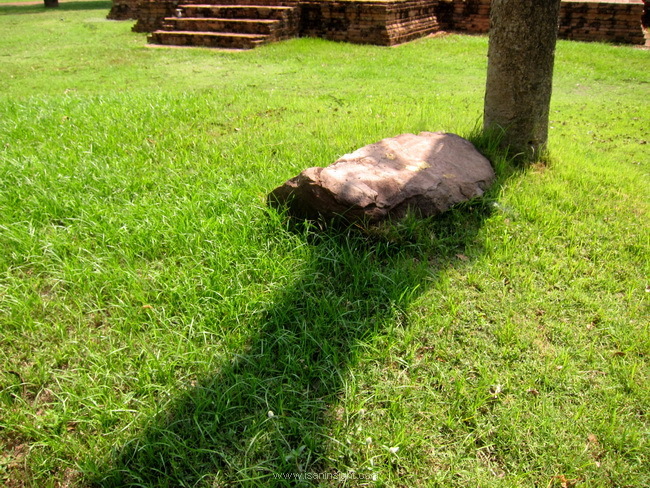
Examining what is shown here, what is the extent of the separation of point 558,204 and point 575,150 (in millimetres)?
1516

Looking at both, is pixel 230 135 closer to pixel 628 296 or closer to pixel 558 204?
pixel 558 204

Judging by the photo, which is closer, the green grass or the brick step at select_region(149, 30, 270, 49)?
the green grass

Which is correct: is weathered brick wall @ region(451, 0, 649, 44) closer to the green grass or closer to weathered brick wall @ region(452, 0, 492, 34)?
weathered brick wall @ region(452, 0, 492, 34)

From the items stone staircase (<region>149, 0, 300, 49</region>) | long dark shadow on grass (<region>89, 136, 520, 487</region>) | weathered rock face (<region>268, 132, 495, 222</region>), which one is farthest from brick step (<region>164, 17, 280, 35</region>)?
long dark shadow on grass (<region>89, 136, 520, 487</region>)

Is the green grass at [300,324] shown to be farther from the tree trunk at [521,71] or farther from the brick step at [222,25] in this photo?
the brick step at [222,25]

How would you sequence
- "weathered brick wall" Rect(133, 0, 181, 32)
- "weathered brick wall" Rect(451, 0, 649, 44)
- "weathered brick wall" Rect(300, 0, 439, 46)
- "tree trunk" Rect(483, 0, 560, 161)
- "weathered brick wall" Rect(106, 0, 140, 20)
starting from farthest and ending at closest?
1. "weathered brick wall" Rect(106, 0, 140, 20)
2. "weathered brick wall" Rect(133, 0, 181, 32)
3. "weathered brick wall" Rect(451, 0, 649, 44)
4. "weathered brick wall" Rect(300, 0, 439, 46)
5. "tree trunk" Rect(483, 0, 560, 161)

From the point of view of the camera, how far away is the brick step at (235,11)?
10.8m

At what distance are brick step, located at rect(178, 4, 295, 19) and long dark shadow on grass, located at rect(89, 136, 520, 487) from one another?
31.0 ft

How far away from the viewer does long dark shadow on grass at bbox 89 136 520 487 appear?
5.88ft

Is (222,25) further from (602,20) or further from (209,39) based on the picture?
(602,20)

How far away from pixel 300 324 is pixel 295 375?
0.34m

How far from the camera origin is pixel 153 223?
10.4 ft

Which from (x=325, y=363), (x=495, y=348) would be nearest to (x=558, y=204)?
(x=495, y=348)

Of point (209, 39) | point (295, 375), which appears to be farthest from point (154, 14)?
point (295, 375)
